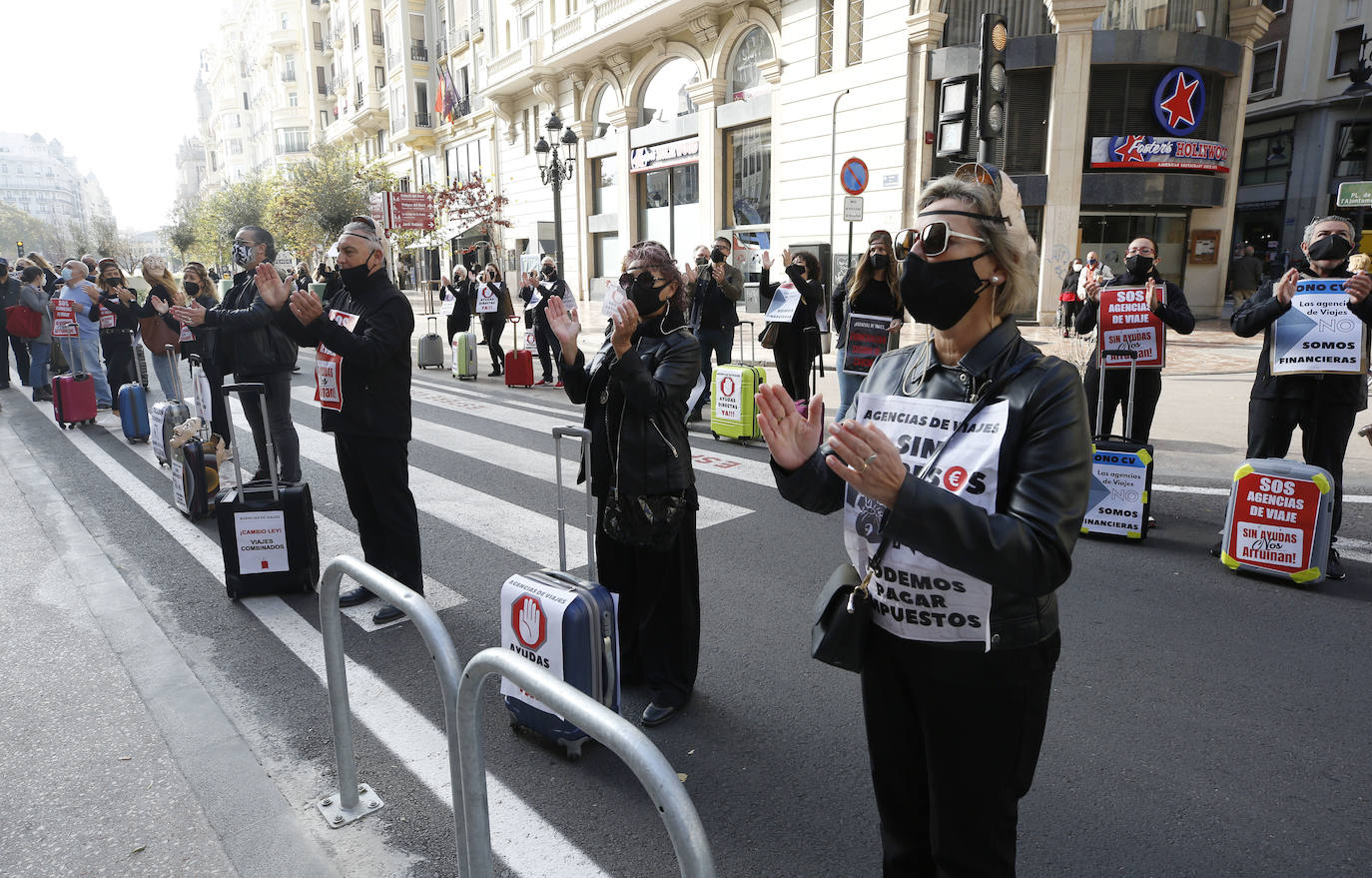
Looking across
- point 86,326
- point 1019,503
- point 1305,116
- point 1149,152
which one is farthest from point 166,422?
point 1305,116

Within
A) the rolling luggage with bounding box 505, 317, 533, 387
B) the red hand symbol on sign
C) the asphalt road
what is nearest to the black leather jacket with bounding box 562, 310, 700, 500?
the asphalt road

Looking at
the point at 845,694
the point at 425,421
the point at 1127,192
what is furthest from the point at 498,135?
the point at 845,694

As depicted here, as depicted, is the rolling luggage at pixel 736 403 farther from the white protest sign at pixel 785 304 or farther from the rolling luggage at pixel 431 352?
the rolling luggage at pixel 431 352

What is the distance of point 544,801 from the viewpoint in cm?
309

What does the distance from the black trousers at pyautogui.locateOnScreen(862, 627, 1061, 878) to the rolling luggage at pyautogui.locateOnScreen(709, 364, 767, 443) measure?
721 centimetres

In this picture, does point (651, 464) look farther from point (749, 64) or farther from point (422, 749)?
point (749, 64)

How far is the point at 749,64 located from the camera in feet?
78.1

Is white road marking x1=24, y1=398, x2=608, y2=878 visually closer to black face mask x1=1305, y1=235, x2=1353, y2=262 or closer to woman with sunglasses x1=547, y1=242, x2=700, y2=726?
woman with sunglasses x1=547, y1=242, x2=700, y2=726

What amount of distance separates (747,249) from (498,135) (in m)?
19.3

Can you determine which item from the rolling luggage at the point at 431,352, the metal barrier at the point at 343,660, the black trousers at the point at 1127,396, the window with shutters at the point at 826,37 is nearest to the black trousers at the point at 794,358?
the black trousers at the point at 1127,396

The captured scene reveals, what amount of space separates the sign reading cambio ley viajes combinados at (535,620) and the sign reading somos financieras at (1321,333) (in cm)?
487

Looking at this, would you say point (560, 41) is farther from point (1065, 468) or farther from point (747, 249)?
point (1065, 468)

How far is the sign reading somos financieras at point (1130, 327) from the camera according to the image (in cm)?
635

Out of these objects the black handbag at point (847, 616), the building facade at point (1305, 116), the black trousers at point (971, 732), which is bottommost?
the black trousers at point (971, 732)
